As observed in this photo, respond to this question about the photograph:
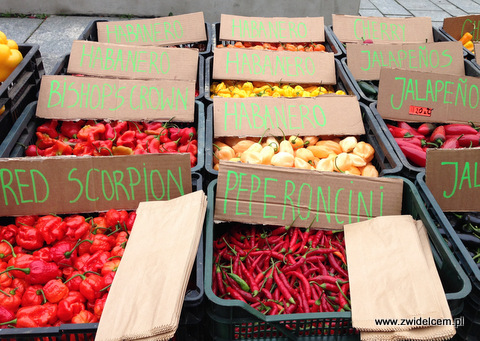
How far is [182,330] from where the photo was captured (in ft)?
6.46

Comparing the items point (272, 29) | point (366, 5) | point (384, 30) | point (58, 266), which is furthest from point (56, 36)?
point (366, 5)

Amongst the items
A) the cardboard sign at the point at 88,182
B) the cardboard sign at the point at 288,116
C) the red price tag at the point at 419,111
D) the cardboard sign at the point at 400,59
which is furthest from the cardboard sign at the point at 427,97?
the cardboard sign at the point at 88,182

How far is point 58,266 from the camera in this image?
7.63 feet

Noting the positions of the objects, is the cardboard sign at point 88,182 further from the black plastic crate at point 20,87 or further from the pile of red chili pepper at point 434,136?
the pile of red chili pepper at point 434,136

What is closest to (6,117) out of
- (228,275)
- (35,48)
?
(35,48)

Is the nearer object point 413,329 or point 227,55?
point 413,329

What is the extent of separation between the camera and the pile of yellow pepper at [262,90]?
386cm

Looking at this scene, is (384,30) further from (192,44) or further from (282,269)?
(282,269)

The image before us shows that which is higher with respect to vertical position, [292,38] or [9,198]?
[292,38]

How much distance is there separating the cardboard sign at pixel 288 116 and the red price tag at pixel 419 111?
486 millimetres

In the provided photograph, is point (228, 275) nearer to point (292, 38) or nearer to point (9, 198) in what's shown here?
point (9, 198)

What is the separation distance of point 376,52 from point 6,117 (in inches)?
139

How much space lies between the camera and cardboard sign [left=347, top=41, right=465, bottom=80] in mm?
4117

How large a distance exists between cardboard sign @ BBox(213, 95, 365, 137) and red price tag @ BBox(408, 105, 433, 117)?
486mm
